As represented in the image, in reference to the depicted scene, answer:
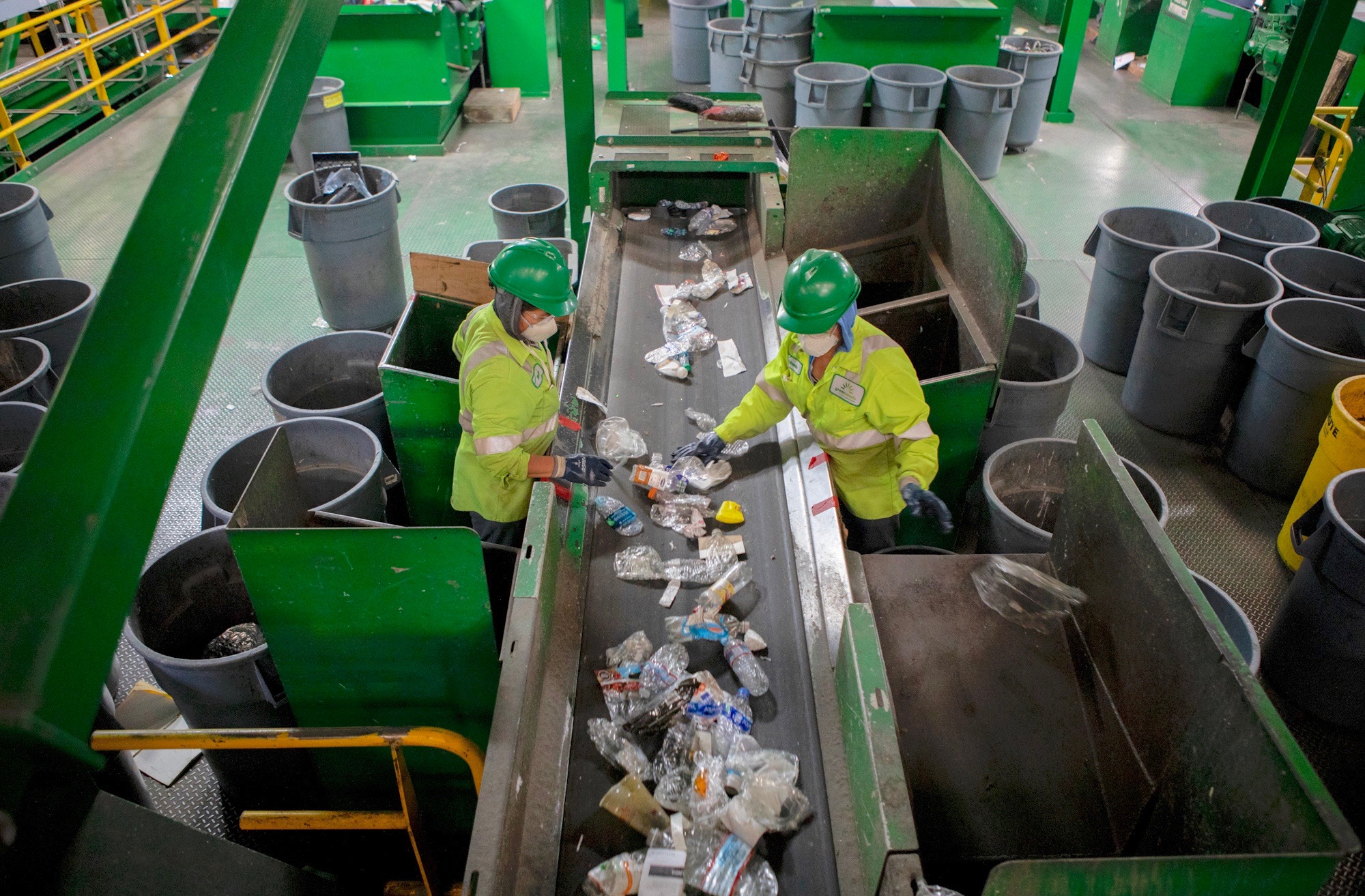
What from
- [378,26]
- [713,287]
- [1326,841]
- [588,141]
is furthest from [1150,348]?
[378,26]

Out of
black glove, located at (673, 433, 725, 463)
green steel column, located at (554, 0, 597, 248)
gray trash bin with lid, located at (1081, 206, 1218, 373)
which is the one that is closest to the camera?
black glove, located at (673, 433, 725, 463)

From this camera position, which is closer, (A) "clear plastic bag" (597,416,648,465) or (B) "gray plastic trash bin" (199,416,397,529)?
(A) "clear plastic bag" (597,416,648,465)

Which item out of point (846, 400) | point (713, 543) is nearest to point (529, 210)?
point (846, 400)

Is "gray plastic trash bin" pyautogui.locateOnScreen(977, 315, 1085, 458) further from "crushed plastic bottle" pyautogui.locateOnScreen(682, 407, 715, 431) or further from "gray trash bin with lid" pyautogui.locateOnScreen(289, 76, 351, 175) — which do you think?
"gray trash bin with lid" pyautogui.locateOnScreen(289, 76, 351, 175)

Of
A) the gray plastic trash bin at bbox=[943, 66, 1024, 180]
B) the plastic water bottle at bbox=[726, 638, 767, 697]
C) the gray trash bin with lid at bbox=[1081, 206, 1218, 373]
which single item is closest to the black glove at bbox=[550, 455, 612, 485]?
the plastic water bottle at bbox=[726, 638, 767, 697]

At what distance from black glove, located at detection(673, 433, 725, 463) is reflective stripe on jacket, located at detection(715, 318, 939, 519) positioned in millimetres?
31

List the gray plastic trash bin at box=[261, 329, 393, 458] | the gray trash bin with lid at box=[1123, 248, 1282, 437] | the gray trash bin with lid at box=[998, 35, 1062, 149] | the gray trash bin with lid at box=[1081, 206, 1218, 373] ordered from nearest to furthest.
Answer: the gray plastic trash bin at box=[261, 329, 393, 458] < the gray trash bin with lid at box=[1123, 248, 1282, 437] < the gray trash bin with lid at box=[1081, 206, 1218, 373] < the gray trash bin with lid at box=[998, 35, 1062, 149]

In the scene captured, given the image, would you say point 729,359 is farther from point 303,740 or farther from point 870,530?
point 303,740

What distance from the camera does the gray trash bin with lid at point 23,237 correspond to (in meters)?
5.25

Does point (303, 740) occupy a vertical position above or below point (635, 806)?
above

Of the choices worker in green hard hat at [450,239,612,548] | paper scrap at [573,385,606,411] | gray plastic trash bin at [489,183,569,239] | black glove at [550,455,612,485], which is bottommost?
gray plastic trash bin at [489,183,569,239]

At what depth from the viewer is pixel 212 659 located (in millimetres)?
2582

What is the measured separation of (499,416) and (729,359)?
4.39 ft

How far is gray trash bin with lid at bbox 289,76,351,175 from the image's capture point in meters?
A: 7.36
